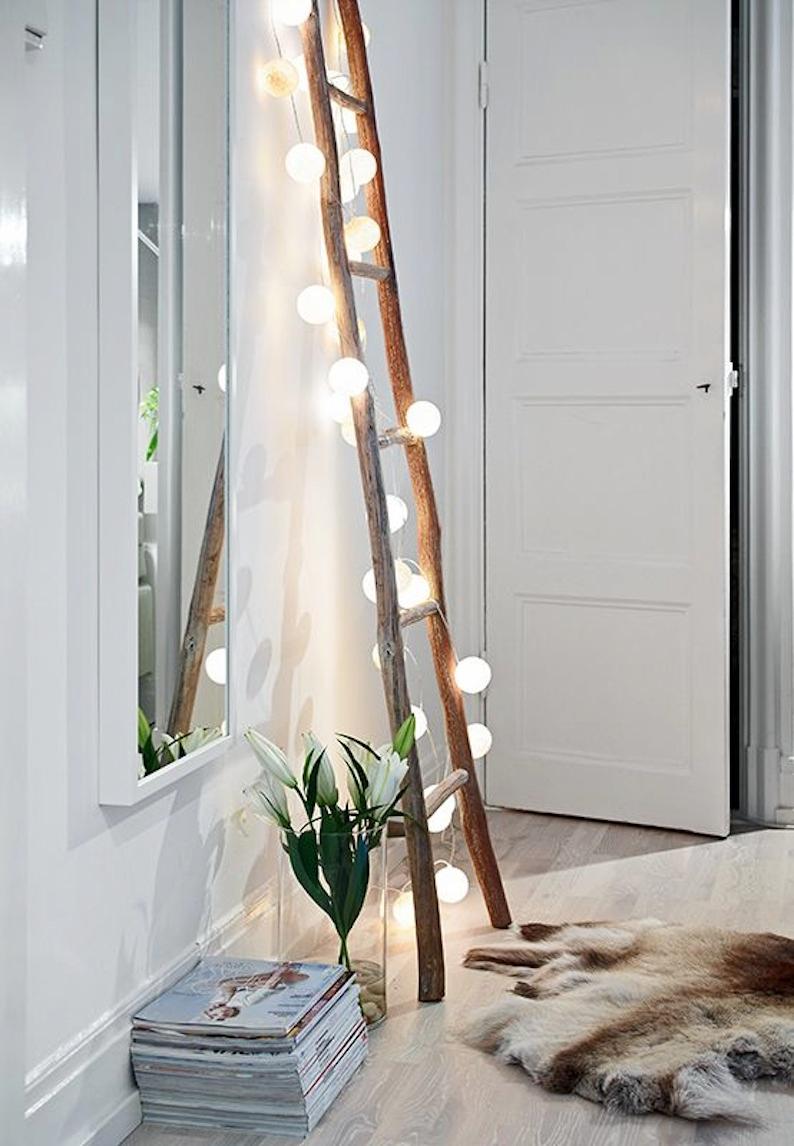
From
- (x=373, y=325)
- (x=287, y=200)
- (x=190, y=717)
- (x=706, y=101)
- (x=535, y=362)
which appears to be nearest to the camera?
(x=190, y=717)

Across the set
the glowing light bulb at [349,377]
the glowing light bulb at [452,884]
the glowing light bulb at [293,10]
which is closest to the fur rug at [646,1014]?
the glowing light bulb at [452,884]

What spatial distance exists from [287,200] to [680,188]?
52.6 inches

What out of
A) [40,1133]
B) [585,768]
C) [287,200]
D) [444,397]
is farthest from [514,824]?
[40,1133]

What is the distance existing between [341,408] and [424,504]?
0.34 meters

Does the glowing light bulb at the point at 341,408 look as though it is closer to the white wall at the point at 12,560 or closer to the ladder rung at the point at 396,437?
the ladder rung at the point at 396,437

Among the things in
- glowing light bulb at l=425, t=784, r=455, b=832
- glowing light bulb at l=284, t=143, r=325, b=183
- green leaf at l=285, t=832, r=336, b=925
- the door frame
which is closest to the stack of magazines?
green leaf at l=285, t=832, r=336, b=925

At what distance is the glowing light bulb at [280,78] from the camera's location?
2836 millimetres

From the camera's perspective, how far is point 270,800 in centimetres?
267

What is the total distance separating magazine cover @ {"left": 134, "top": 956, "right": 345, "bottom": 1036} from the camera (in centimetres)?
236

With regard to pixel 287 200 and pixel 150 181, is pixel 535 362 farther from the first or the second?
pixel 150 181

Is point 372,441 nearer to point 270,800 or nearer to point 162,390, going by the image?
point 162,390

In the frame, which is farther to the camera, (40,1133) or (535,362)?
(535,362)

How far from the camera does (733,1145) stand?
2.26m

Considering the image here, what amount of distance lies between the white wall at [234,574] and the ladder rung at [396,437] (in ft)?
0.61
